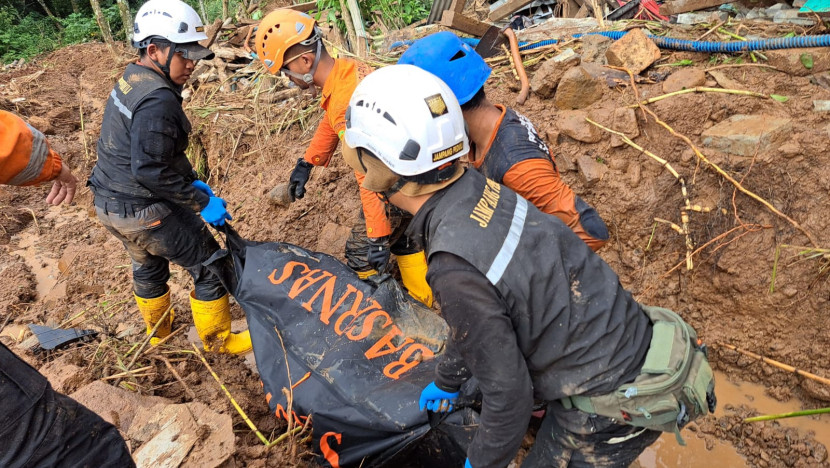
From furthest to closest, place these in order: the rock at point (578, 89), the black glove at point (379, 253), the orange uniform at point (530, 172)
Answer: the rock at point (578, 89) → the black glove at point (379, 253) → the orange uniform at point (530, 172)

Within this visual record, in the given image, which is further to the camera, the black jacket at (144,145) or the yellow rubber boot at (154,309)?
the yellow rubber boot at (154,309)

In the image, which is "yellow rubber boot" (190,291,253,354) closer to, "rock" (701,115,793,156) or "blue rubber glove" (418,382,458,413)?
"blue rubber glove" (418,382,458,413)

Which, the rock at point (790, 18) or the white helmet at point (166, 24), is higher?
the white helmet at point (166, 24)

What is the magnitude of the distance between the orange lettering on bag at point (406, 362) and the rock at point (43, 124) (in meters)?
7.85

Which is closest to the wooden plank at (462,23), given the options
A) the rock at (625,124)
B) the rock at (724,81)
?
the rock at (625,124)

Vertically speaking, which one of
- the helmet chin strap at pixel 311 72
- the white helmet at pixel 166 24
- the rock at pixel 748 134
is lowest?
the rock at pixel 748 134

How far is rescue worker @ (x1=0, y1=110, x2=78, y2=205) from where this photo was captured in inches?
75.9

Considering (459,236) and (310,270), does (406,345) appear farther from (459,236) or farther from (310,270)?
(459,236)

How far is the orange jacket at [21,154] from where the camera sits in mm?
1926

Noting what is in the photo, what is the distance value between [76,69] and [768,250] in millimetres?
13194

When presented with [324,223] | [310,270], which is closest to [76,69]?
[324,223]

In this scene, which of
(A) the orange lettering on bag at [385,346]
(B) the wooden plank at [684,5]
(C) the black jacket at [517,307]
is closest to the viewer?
(C) the black jacket at [517,307]

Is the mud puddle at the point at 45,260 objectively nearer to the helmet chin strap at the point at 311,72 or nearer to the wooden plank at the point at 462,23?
the helmet chin strap at the point at 311,72

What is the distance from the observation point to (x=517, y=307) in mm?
1458
